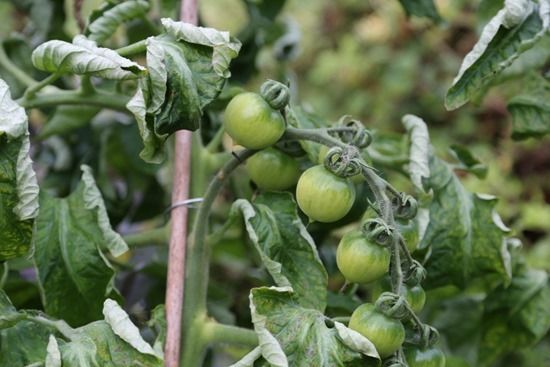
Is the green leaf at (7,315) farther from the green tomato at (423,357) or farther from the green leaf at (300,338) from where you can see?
the green tomato at (423,357)

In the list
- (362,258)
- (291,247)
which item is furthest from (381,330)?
(291,247)

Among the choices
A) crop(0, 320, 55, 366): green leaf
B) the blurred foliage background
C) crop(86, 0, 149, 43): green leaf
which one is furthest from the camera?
the blurred foliage background

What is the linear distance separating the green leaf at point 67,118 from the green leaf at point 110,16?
157 millimetres

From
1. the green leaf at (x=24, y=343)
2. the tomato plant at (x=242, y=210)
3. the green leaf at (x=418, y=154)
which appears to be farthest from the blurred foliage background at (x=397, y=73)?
the green leaf at (x=24, y=343)

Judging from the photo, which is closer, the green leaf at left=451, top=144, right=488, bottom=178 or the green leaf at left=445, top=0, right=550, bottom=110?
the green leaf at left=445, top=0, right=550, bottom=110

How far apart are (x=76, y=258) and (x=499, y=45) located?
18.9 inches

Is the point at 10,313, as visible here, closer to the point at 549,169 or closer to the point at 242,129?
the point at 242,129

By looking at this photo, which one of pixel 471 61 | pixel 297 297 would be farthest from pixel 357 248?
pixel 471 61

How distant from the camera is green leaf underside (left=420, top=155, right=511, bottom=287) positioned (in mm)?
963

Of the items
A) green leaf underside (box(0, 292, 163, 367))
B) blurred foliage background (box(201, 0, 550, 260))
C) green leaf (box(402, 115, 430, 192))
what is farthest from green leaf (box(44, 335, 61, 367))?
blurred foliage background (box(201, 0, 550, 260))

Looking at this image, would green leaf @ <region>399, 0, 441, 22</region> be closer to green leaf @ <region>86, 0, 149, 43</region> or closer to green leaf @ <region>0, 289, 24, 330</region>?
green leaf @ <region>86, 0, 149, 43</region>

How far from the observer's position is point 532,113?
3.42 ft

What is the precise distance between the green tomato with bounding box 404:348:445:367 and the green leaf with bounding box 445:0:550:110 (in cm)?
23

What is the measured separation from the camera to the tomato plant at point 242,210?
71cm
